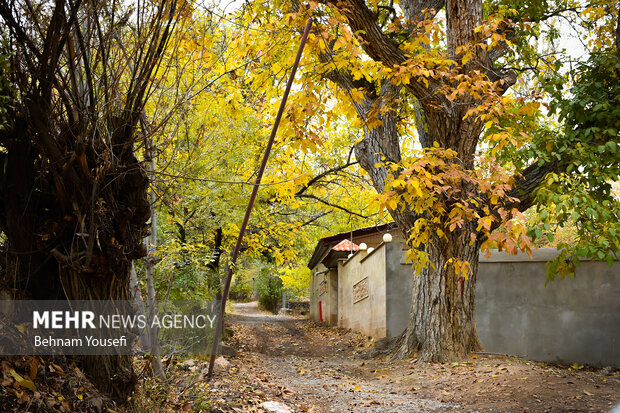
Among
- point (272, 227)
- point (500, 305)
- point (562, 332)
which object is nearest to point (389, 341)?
point (500, 305)

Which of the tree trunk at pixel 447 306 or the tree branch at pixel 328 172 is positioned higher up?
the tree branch at pixel 328 172

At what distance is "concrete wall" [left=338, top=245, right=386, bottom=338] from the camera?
11406 millimetres

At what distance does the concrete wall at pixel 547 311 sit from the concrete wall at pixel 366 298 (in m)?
2.13

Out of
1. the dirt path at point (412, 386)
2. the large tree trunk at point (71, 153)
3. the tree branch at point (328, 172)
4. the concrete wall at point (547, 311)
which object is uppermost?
the tree branch at point (328, 172)

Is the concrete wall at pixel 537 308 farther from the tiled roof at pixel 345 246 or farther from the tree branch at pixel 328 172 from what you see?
the tiled roof at pixel 345 246

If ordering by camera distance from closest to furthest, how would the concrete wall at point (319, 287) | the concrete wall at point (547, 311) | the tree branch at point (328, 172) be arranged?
the concrete wall at point (547, 311) < the tree branch at point (328, 172) < the concrete wall at point (319, 287)

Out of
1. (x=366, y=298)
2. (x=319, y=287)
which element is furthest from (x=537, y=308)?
(x=319, y=287)

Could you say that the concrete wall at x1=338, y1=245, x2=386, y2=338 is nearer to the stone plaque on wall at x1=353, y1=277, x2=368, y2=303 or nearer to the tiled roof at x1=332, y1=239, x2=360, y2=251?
the stone plaque on wall at x1=353, y1=277, x2=368, y2=303

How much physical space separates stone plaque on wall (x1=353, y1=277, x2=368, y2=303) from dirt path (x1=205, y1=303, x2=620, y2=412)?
157 inches

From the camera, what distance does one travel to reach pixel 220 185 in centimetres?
940

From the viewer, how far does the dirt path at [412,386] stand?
219 inches

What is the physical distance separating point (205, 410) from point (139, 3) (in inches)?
128

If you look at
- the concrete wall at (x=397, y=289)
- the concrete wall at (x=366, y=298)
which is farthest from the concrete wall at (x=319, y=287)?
the concrete wall at (x=397, y=289)

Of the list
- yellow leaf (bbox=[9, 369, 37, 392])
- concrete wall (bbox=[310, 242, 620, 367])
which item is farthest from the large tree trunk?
concrete wall (bbox=[310, 242, 620, 367])
